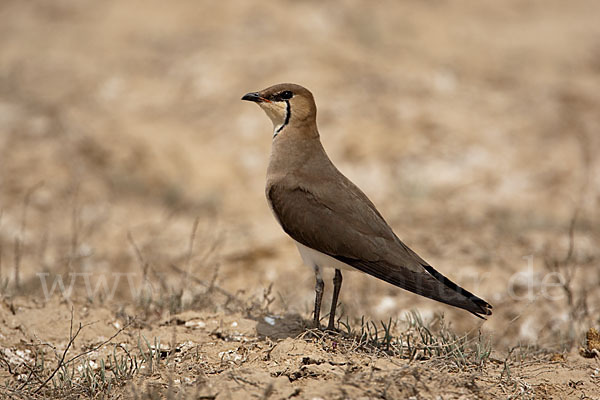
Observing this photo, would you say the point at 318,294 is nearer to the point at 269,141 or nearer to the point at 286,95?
the point at 286,95

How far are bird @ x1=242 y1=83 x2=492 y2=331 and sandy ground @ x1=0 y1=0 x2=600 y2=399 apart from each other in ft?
1.09

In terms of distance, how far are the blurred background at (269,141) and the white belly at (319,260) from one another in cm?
98

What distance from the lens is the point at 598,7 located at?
1441 centimetres

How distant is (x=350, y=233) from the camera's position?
3.71m

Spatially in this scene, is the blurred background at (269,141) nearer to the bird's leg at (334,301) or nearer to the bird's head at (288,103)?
the bird's leg at (334,301)

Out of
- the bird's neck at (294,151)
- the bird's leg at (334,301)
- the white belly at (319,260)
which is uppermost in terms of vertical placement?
the bird's neck at (294,151)

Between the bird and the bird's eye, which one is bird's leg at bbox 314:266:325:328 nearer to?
the bird

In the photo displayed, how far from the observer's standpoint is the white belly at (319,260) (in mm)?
3752

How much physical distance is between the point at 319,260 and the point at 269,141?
5290 millimetres

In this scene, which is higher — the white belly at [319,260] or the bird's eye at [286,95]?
the bird's eye at [286,95]

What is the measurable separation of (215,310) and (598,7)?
42.7 ft

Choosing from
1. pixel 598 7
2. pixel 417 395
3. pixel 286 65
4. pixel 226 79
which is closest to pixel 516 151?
pixel 286 65

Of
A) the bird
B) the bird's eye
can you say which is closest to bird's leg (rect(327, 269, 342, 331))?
the bird

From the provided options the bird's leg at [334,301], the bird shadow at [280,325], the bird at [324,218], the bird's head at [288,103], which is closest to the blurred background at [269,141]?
the bird shadow at [280,325]
